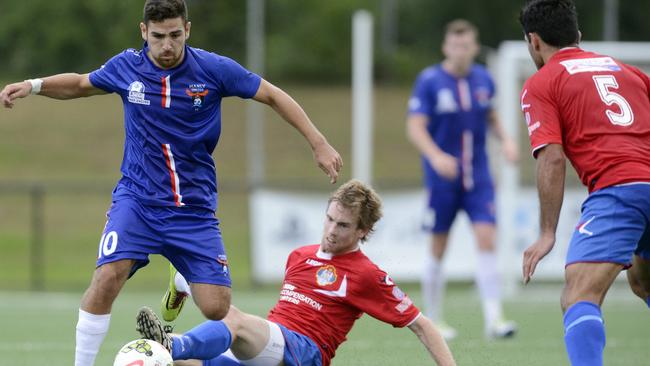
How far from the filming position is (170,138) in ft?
19.9

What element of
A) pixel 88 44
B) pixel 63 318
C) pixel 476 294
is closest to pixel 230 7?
pixel 88 44

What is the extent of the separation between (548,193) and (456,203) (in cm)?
462

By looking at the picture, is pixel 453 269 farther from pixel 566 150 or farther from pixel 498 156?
pixel 566 150

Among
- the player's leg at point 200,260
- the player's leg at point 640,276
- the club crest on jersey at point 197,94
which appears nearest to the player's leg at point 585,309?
the player's leg at point 640,276

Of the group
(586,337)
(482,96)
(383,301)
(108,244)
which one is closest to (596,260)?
(586,337)

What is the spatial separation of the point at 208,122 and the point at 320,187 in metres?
9.37

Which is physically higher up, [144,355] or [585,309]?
[585,309]

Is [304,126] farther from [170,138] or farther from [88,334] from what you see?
[88,334]

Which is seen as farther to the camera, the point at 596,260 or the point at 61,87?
the point at 61,87

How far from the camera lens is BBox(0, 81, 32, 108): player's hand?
19.2 ft

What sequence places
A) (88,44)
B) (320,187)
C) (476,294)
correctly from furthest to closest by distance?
1. (88,44)
2. (320,187)
3. (476,294)

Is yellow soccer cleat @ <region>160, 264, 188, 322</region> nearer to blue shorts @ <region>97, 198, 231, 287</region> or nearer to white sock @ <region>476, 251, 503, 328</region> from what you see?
blue shorts @ <region>97, 198, 231, 287</region>

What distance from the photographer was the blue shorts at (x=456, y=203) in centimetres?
985

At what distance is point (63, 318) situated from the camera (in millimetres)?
10938
